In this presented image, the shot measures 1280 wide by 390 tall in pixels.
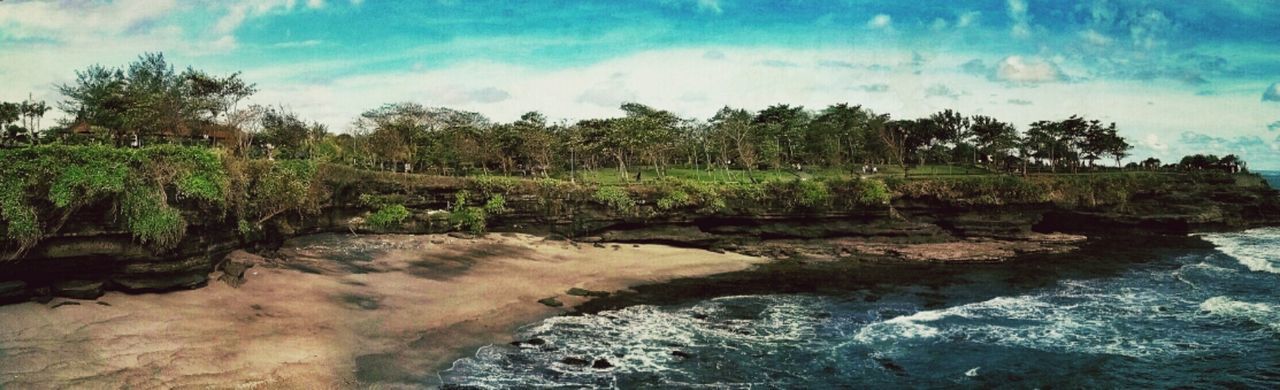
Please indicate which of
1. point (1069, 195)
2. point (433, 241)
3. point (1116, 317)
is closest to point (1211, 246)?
point (1069, 195)

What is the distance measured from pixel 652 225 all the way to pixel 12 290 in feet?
101

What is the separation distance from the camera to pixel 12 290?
64.8 feet

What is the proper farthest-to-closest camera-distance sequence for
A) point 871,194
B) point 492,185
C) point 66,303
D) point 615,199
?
point 871,194
point 615,199
point 492,185
point 66,303

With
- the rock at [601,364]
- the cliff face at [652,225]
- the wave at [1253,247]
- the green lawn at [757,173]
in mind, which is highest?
the green lawn at [757,173]

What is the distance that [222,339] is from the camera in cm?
1905

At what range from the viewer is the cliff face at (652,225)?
69.9 ft

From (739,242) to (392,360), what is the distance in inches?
1128

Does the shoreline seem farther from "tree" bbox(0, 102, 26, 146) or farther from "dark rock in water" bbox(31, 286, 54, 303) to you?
"tree" bbox(0, 102, 26, 146)

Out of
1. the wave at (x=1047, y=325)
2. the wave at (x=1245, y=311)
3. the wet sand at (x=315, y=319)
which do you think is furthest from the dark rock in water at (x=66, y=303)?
the wave at (x=1245, y=311)

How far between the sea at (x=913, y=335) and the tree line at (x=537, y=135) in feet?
88.5

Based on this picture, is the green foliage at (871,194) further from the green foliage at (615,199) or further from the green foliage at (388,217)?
the green foliage at (388,217)

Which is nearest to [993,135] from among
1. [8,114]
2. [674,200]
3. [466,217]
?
[674,200]

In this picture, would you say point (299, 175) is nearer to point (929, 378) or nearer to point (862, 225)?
point (929, 378)

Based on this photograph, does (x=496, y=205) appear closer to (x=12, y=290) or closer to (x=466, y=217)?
(x=466, y=217)
